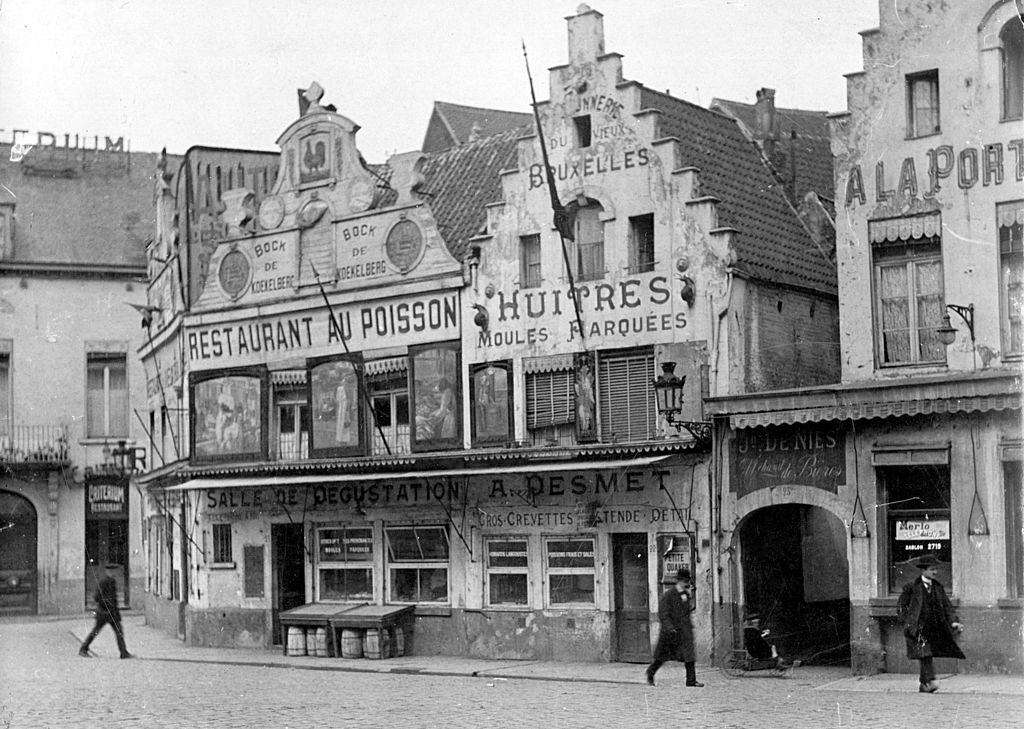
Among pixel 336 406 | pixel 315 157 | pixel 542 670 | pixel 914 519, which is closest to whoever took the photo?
pixel 914 519

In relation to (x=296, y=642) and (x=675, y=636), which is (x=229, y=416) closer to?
(x=296, y=642)

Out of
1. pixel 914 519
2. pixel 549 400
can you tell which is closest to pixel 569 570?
pixel 549 400

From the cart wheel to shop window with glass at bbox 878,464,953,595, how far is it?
2420 millimetres

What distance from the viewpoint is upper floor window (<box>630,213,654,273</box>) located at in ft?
85.1

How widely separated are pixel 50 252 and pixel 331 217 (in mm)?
17922

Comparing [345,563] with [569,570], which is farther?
[345,563]

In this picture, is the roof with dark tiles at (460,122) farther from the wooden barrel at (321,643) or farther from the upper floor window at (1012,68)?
the upper floor window at (1012,68)

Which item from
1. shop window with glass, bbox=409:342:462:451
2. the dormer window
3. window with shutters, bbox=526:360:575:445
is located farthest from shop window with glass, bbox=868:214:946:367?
shop window with glass, bbox=409:342:462:451

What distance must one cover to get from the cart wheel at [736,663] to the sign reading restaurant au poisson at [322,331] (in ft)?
25.0

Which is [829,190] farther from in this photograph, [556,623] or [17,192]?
[17,192]

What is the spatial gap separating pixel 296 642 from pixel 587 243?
344 inches

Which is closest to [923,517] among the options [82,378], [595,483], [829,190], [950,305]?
[950,305]

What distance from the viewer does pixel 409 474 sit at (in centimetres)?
2686

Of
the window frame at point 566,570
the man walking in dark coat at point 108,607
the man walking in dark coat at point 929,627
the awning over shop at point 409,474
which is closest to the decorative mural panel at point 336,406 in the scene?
the awning over shop at point 409,474
